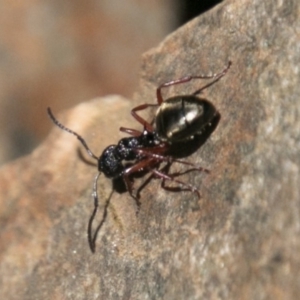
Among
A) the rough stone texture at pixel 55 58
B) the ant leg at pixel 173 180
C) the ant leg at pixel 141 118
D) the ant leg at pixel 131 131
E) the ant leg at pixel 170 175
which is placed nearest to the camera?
the ant leg at pixel 173 180

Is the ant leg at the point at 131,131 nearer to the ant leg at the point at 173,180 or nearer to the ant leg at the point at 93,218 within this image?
the ant leg at the point at 93,218

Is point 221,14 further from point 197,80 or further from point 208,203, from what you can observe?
point 208,203

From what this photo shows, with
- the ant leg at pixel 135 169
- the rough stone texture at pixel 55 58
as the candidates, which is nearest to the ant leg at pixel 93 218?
the ant leg at pixel 135 169

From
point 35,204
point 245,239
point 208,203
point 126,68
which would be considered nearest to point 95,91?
point 126,68

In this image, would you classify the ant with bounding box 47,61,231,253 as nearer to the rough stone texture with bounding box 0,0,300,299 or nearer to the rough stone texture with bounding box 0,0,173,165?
the rough stone texture with bounding box 0,0,300,299

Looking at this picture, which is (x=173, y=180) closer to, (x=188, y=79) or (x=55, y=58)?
(x=188, y=79)

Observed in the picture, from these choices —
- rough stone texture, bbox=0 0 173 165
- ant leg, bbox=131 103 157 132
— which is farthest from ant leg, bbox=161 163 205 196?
rough stone texture, bbox=0 0 173 165
